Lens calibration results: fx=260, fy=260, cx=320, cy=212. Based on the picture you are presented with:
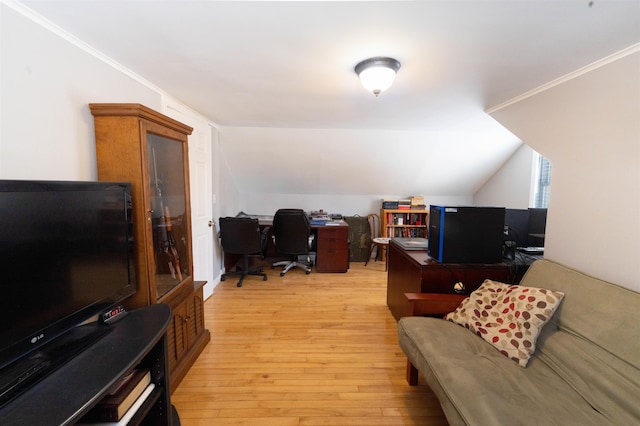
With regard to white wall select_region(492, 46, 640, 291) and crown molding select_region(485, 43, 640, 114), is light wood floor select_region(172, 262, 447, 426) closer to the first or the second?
white wall select_region(492, 46, 640, 291)

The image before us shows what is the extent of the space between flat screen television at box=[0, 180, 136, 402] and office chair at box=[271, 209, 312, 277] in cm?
225

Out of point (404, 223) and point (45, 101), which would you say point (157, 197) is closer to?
point (45, 101)

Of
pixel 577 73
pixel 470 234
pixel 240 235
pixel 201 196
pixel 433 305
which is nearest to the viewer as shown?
pixel 577 73

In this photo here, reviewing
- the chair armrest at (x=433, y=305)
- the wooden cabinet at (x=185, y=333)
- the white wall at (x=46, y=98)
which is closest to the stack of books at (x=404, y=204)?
the chair armrest at (x=433, y=305)

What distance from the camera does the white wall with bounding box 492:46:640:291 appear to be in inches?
54.9

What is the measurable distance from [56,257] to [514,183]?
5.04 m

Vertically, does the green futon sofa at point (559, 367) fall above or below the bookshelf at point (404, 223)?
below

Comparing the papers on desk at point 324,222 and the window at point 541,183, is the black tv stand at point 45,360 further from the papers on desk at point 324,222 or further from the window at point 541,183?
the window at point 541,183

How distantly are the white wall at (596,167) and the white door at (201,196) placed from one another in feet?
10.2

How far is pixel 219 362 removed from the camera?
1977mm

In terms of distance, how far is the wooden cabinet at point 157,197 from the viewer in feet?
4.69

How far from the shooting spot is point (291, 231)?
362cm

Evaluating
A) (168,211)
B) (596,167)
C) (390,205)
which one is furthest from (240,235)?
(596,167)


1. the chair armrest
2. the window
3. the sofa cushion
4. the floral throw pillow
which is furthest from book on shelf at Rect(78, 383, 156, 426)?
the window
